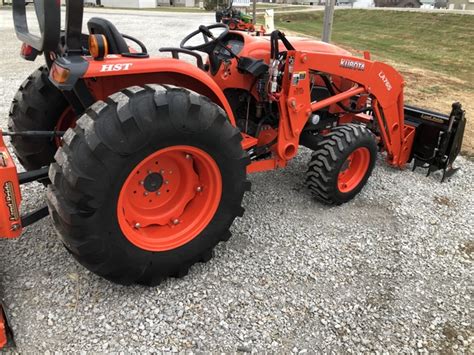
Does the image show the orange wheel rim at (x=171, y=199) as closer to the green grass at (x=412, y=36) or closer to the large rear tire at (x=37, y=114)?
the large rear tire at (x=37, y=114)

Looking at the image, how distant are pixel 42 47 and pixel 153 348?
1.62 metres

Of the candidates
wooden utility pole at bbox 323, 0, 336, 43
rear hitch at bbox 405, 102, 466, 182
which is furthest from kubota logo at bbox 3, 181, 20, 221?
wooden utility pole at bbox 323, 0, 336, 43

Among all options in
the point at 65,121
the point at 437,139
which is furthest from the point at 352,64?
the point at 65,121

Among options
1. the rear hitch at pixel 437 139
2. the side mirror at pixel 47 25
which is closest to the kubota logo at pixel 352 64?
the rear hitch at pixel 437 139

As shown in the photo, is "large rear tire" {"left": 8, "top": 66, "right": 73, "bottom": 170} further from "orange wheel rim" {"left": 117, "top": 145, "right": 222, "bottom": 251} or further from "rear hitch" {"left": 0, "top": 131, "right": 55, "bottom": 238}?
"orange wheel rim" {"left": 117, "top": 145, "right": 222, "bottom": 251}

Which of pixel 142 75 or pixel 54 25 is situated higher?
pixel 54 25

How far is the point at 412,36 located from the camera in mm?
18625

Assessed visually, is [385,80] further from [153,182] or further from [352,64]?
[153,182]

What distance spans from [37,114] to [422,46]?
51.3 ft

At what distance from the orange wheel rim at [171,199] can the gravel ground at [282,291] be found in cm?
30

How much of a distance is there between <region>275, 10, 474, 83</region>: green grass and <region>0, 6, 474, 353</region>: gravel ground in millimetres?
8493

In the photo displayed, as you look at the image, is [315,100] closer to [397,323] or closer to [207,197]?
[207,197]

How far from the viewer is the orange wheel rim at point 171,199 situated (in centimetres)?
254

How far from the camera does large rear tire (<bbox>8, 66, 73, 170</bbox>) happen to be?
3.01 m
